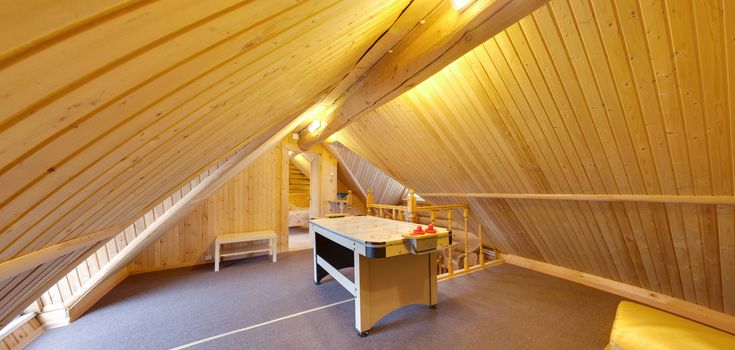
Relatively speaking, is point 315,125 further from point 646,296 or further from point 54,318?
point 646,296

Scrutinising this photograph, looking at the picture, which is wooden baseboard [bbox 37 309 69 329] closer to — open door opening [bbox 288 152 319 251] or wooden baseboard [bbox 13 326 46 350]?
wooden baseboard [bbox 13 326 46 350]

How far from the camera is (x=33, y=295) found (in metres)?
1.91

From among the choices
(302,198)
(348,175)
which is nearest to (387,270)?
(348,175)

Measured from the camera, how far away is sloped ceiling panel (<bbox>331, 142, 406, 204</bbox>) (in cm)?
652

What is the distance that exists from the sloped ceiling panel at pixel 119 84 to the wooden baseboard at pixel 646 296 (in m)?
4.16

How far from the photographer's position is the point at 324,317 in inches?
107

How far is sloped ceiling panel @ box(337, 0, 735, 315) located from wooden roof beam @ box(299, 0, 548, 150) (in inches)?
18.2

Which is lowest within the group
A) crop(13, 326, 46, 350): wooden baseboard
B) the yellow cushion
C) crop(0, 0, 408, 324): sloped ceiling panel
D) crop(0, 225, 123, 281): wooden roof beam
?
crop(13, 326, 46, 350): wooden baseboard

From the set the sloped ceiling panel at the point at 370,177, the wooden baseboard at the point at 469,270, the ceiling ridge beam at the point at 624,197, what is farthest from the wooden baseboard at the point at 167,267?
the ceiling ridge beam at the point at 624,197

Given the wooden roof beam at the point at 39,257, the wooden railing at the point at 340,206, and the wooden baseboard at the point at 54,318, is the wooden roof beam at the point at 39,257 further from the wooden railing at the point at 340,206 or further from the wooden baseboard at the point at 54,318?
the wooden railing at the point at 340,206

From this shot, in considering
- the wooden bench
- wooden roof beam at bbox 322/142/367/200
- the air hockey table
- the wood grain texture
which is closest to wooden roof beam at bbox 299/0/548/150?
the air hockey table

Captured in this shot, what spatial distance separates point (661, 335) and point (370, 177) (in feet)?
20.2

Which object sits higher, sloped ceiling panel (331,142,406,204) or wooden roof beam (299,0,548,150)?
wooden roof beam (299,0,548,150)

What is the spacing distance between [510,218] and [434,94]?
2176 millimetres
